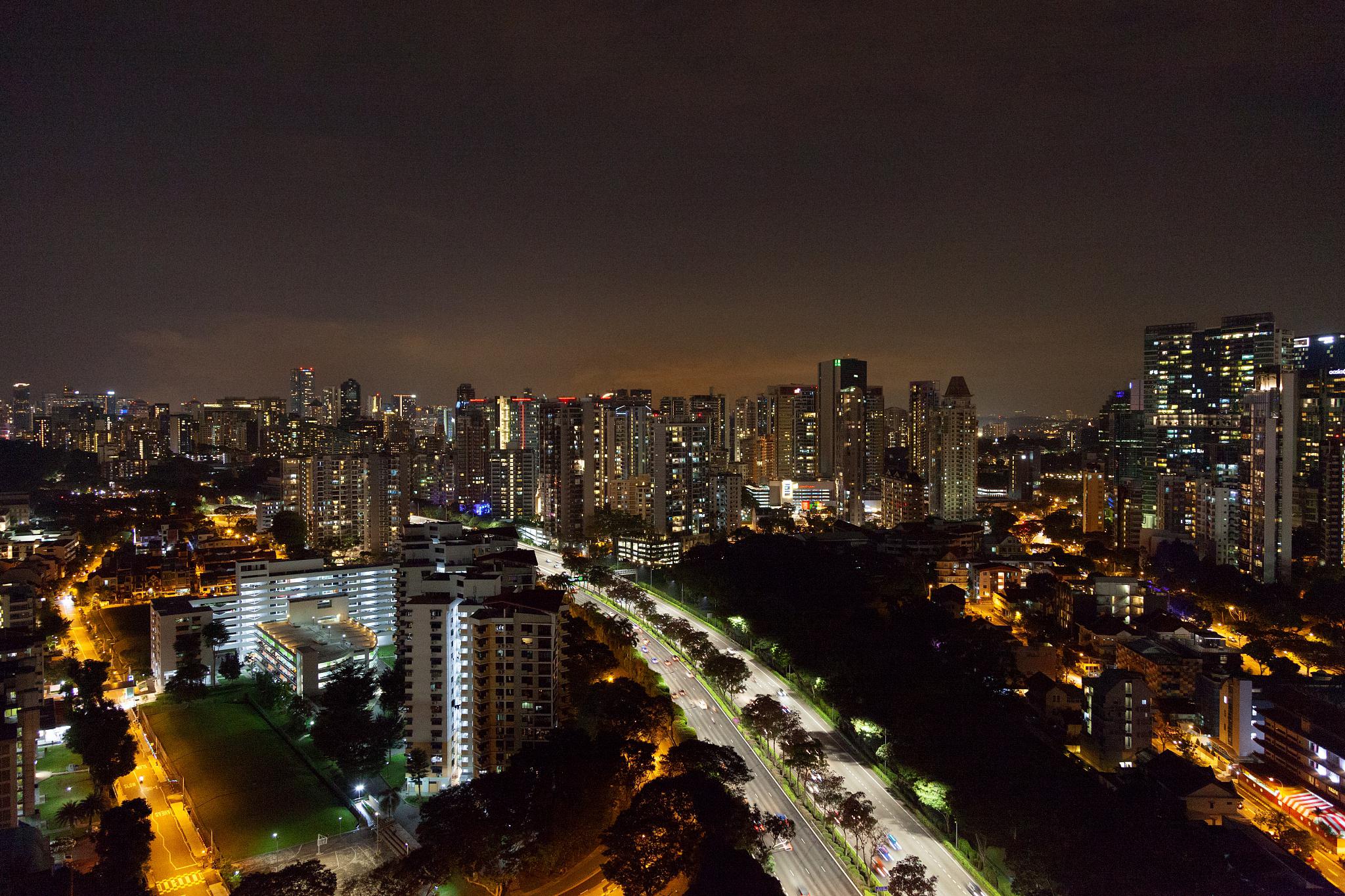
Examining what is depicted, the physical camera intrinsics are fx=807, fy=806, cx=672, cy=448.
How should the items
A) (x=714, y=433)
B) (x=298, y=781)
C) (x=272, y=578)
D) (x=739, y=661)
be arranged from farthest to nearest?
(x=714, y=433) → (x=272, y=578) → (x=739, y=661) → (x=298, y=781)

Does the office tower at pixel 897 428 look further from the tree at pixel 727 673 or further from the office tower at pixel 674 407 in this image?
the tree at pixel 727 673

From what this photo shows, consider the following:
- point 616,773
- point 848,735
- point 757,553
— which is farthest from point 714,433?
point 616,773

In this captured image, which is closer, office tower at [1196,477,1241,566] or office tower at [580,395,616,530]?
office tower at [1196,477,1241,566]

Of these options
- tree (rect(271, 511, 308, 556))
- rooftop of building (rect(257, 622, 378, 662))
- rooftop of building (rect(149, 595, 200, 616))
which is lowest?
rooftop of building (rect(257, 622, 378, 662))

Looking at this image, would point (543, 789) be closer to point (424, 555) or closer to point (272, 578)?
point (424, 555)

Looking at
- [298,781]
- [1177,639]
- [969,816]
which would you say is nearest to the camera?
[969,816]

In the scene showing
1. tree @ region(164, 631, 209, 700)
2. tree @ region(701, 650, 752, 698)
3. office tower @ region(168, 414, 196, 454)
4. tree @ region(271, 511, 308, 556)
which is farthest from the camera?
office tower @ region(168, 414, 196, 454)

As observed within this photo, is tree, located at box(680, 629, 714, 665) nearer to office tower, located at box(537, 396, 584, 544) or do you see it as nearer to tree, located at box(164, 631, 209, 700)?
tree, located at box(164, 631, 209, 700)

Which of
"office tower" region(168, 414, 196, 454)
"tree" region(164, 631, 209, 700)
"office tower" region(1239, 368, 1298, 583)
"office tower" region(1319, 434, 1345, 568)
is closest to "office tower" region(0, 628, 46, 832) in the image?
"tree" region(164, 631, 209, 700)
